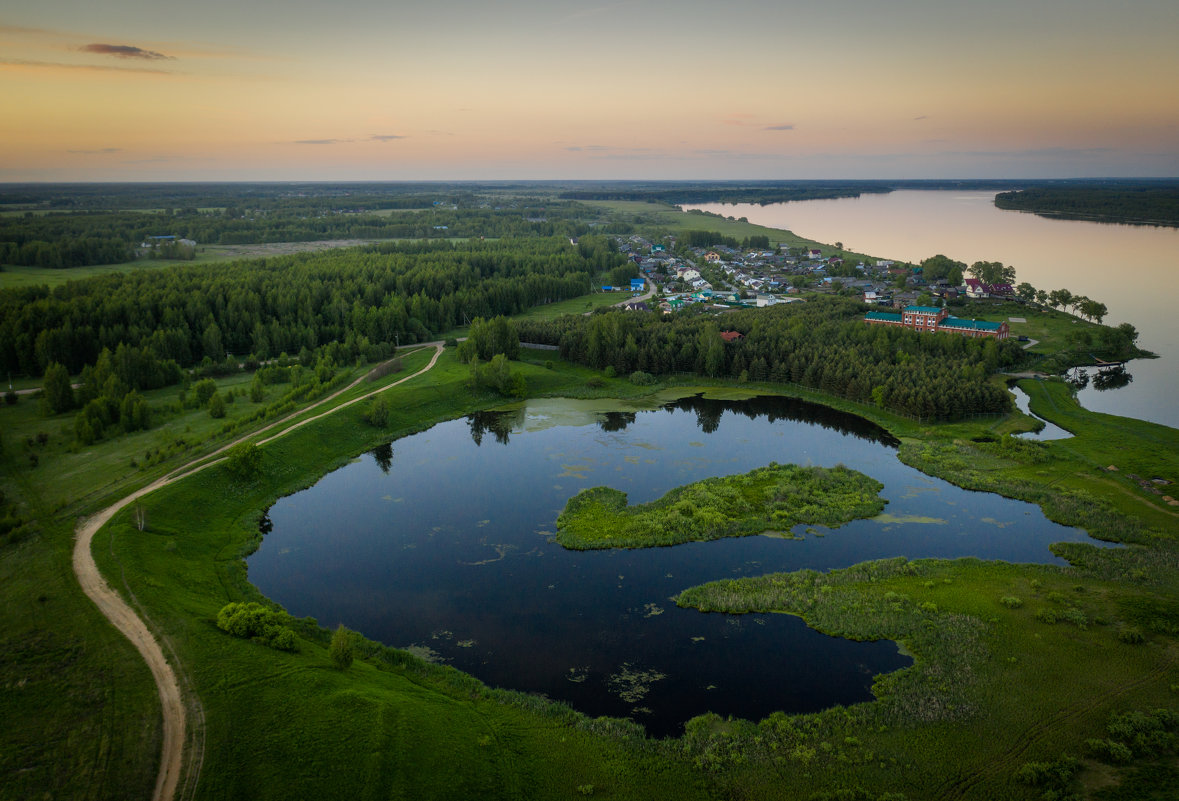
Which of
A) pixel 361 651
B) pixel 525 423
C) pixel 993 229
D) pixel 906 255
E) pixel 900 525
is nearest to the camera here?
pixel 361 651

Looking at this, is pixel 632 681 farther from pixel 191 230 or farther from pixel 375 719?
pixel 191 230

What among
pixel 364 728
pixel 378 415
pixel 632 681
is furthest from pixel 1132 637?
pixel 378 415

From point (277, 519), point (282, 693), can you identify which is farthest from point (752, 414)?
point (282, 693)

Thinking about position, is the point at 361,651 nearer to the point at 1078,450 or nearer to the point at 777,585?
the point at 777,585

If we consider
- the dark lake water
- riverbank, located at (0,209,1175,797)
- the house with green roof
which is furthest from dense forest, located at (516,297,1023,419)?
riverbank, located at (0,209,1175,797)

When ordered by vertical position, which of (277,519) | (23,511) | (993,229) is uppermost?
(993,229)

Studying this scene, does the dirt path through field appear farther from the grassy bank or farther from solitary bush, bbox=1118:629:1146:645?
solitary bush, bbox=1118:629:1146:645

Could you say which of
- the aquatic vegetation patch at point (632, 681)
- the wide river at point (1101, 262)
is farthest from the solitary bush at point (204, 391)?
the wide river at point (1101, 262)
